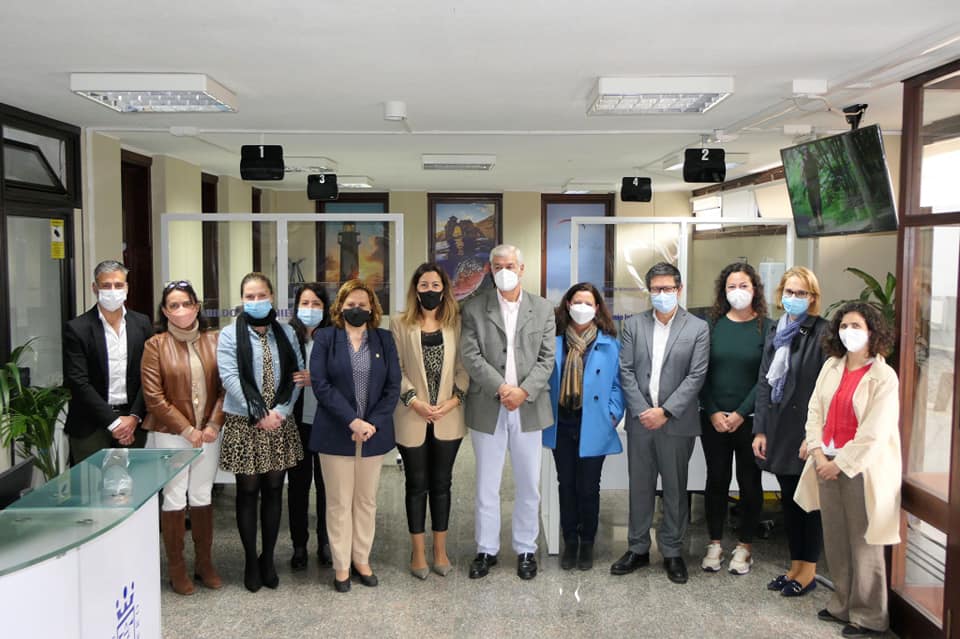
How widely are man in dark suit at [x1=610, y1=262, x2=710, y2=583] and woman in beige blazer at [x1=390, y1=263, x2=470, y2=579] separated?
93cm

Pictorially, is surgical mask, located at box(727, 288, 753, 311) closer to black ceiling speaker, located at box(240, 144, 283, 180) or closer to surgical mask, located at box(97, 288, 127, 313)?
surgical mask, located at box(97, 288, 127, 313)

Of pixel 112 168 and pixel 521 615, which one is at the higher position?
pixel 112 168

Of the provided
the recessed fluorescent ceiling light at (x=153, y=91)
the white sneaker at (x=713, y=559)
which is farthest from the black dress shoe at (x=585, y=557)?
the recessed fluorescent ceiling light at (x=153, y=91)

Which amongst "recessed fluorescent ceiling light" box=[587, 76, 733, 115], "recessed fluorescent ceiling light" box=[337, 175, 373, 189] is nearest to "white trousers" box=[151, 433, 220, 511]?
"recessed fluorescent ceiling light" box=[587, 76, 733, 115]

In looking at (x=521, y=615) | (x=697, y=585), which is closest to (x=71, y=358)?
(x=521, y=615)

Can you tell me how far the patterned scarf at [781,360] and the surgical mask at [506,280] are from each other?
1353 millimetres

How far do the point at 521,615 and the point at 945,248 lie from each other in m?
2.55

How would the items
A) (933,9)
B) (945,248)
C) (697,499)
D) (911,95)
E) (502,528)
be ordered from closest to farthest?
(933,9), (945,248), (911,95), (502,528), (697,499)

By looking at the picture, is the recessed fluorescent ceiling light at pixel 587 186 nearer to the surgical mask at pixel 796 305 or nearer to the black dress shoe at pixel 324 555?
the surgical mask at pixel 796 305

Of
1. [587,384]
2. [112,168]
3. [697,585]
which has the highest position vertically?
[112,168]

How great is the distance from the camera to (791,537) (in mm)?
4234

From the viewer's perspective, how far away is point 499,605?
4023mm

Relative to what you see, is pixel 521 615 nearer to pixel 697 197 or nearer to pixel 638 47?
pixel 638 47

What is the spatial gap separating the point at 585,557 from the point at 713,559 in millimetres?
702
